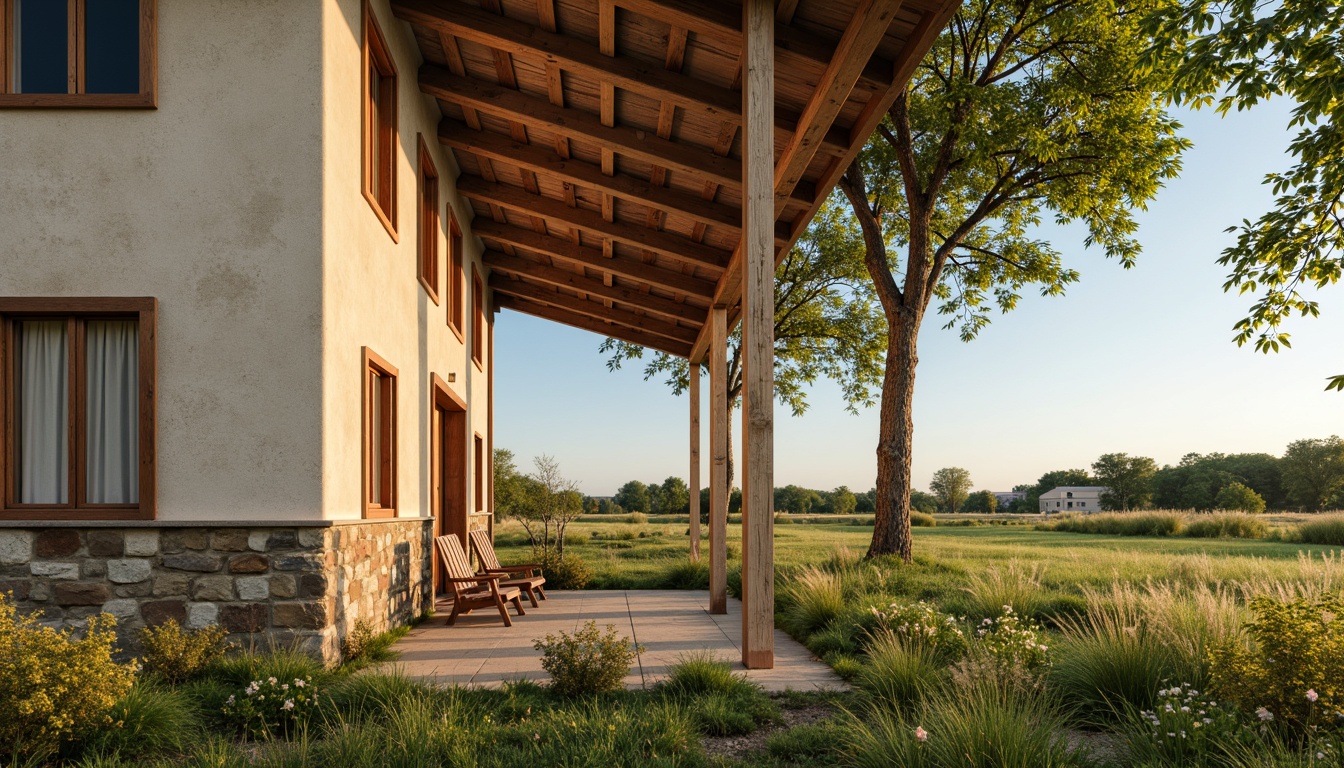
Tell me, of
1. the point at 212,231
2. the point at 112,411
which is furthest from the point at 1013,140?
the point at 112,411

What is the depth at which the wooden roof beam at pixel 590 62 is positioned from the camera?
701 cm

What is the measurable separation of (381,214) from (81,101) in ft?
7.35

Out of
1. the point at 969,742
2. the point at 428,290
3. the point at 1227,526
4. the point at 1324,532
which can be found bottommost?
the point at 1227,526

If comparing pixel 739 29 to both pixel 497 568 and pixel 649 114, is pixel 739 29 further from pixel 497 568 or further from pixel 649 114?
pixel 497 568

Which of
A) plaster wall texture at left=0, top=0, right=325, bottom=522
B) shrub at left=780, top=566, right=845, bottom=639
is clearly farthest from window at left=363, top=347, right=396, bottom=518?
shrub at left=780, top=566, right=845, bottom=639

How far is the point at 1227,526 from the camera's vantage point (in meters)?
24.9

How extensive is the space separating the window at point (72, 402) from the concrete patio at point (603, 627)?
7.75ft

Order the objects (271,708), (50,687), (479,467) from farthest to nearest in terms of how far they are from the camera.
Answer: (479,467) < (271,708) < (50,687)

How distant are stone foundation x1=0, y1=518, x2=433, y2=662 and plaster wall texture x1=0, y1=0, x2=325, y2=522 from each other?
184 mm

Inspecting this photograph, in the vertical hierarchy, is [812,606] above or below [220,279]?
below

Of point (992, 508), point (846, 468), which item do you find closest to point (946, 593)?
point (846, 468)

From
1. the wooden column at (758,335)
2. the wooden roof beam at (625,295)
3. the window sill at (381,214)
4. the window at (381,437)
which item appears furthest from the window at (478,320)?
the wooden column at (758,335)

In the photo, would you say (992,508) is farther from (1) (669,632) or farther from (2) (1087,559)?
(1) (669,632)

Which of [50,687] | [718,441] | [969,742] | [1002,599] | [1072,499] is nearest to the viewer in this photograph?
[969,742]
